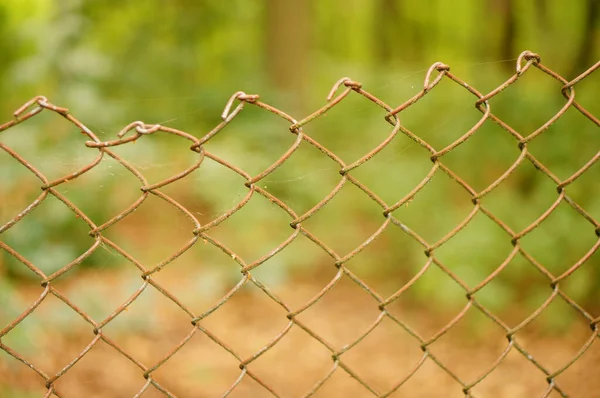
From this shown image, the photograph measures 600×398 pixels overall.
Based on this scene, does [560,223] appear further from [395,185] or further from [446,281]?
[395,185]

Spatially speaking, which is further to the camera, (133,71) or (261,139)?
(133,71)

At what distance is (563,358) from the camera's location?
312cm

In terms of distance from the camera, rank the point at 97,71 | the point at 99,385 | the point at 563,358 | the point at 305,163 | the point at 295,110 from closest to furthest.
Result: 1. the point at 99,385
2. the point at 563,358
3. the point at 97,71
4. the point at 305,163
5. the point at 295,110

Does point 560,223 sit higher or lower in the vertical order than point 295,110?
higher

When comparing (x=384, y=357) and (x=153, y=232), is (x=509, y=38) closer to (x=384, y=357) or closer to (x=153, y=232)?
(x=384, y=357)

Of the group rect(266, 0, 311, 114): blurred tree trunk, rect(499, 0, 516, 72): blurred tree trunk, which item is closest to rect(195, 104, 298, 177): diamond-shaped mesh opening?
rect(266, 0, 311, 114): blurred tree trunk

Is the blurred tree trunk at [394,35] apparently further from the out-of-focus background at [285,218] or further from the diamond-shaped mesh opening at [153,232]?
the diamond-shaped mesh opening at [153,232]

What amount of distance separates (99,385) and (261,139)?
84.9 inches

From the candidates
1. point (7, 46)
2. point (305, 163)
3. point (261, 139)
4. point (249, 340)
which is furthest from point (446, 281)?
point (7, 46)

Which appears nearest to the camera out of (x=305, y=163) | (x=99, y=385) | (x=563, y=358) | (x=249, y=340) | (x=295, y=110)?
(x=99, y=385)

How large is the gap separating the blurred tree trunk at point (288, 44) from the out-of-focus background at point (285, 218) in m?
0.02

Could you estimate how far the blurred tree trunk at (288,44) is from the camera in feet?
18.0

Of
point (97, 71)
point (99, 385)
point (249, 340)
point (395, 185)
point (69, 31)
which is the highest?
point (69, 31)

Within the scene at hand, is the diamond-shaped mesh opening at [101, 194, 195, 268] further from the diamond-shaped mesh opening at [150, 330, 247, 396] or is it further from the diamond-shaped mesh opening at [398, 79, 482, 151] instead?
the diamond-shaped mesh opening at [398, 79, 482, 151]
